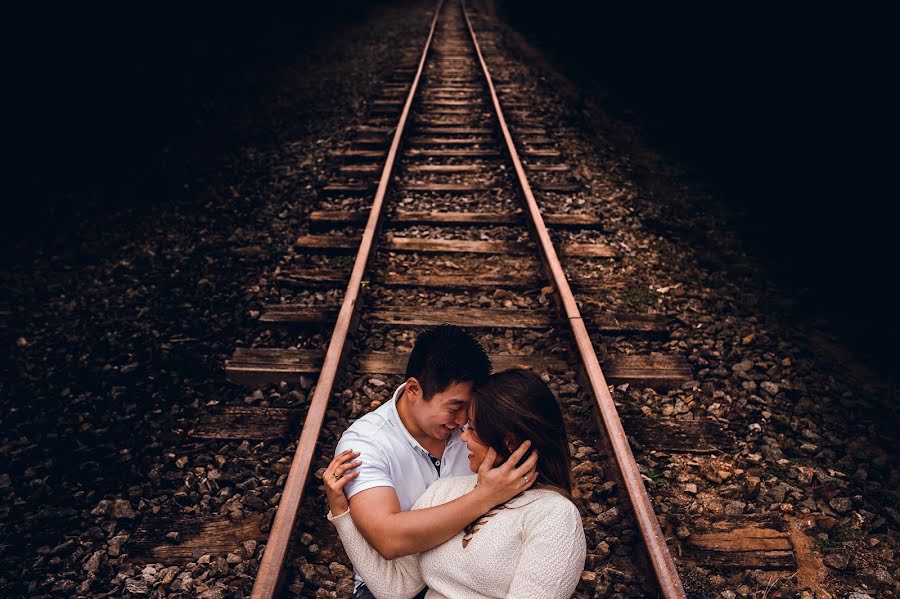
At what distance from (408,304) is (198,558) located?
217 cm

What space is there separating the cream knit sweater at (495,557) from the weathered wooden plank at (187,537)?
3.12ft

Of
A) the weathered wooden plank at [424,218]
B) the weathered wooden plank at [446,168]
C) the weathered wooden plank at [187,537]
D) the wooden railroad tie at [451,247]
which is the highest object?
the weathered wooden plank at [446,168]

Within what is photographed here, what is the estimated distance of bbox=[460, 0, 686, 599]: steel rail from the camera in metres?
2.27

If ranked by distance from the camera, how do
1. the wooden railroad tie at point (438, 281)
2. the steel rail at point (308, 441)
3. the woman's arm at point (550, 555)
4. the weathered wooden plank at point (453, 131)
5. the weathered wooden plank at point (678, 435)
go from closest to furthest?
1. the woman's arm at point (550, 555)
2. the steel rail at point (308, 441)
3. the weathered wooden plank at point (678, 435)
4. the wooden railroad tie at point (438, 281)
5. the weathered wooden plank at point (453, 131)

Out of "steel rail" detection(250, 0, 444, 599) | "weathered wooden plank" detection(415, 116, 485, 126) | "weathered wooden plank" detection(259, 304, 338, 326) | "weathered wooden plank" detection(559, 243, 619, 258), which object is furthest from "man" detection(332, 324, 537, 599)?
"weathered wooden plank" detection(415, 116, 485, 126)

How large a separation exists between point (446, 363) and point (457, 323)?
205cm

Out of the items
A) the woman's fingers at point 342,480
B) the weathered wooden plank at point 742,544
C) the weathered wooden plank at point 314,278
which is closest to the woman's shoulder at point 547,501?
the woman's fingers at point 342,480

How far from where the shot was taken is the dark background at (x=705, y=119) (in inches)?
196

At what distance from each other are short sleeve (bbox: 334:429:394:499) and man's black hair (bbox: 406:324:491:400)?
239 millimetres

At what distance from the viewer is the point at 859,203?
17.5 ft

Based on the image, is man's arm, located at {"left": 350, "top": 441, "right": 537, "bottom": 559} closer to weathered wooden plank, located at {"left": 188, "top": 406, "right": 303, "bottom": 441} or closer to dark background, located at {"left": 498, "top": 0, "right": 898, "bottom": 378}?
weathered wooden plank, located at {"left": 188, "top": 406, "right": 303, "bottom": 441}

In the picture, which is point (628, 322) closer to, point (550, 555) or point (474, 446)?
point (474, 446)

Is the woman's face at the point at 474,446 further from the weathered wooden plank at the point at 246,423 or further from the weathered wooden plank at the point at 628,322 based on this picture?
the weathered wooden plank at the point at 628,322

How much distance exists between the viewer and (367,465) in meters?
1.87
